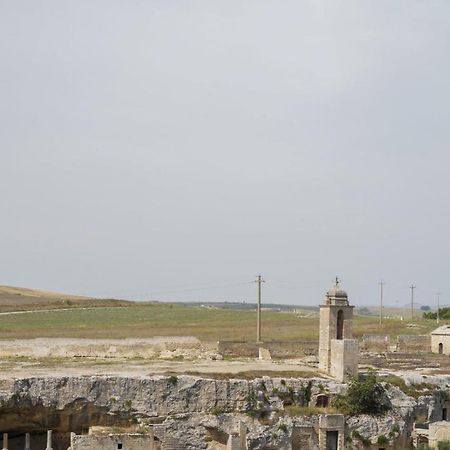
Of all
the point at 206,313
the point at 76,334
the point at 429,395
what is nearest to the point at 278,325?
the point at 206,313

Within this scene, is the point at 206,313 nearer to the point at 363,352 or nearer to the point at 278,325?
the point at 278,325

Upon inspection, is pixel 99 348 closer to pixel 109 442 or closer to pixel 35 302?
pixel 109 442

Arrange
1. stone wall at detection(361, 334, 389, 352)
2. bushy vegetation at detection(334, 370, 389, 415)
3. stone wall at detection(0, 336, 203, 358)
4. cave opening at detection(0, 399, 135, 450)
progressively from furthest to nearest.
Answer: stone wall at detection(361, 334, 389, 352) < stone wall at detection(0, 336, 203, 358) < bushy vegetation at detection(334, 370, 389, 415) < cave opening at detection(0, 399, 135, 450)

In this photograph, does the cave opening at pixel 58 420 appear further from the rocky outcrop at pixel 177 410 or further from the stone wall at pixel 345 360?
the stone wall at pixel 345 360

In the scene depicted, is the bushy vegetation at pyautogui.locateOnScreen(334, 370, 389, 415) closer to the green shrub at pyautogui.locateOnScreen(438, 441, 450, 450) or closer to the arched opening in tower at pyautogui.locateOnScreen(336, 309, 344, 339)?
the green shrub at pyautogui.locateOnScreen(438, 441, 450, 450)

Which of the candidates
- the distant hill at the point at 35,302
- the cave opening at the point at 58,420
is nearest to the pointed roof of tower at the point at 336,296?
the cave opening at the point at 58,420

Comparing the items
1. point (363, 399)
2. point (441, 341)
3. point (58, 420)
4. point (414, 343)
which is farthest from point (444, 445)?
point (414, 343)

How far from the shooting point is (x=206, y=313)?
247 ft

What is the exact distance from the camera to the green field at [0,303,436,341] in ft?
173

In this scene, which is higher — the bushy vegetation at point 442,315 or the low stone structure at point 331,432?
the bushy vegetation at point 442,315

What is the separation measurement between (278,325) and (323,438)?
30.1 m

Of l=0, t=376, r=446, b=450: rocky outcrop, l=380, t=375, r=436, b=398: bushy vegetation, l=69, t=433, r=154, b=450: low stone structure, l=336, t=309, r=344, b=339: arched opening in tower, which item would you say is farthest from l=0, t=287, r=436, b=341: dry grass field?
l=69, t=433, r=154, b=450: low stone structure

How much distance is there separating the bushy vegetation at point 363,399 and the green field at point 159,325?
54.3 feet

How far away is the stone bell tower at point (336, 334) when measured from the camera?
36.2 m
